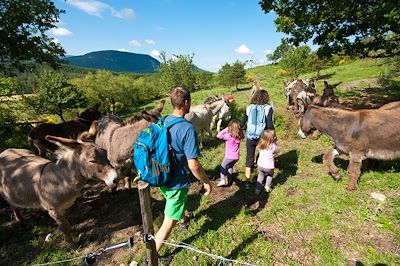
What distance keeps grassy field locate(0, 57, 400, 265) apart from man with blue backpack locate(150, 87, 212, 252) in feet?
3.13

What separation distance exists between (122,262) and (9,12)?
7992mm

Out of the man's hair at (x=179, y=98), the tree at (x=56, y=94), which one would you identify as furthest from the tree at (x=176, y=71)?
the man's hair at (x=179, y=98)

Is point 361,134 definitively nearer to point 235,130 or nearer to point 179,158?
point 235,130

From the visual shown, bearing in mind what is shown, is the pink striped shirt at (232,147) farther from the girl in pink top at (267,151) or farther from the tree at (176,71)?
the tree at (176,71)

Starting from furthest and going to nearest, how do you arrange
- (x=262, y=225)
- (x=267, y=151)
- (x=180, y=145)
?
(x=267, y=151)
(x=262, y=225)
(x=180, y=145)

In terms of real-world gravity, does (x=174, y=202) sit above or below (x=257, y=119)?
below

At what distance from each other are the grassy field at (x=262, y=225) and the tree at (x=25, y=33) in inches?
195

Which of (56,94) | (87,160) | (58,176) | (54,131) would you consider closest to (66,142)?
(87,160)

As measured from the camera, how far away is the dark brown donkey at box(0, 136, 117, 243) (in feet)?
13.5

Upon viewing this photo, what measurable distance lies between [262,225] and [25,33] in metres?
9.18

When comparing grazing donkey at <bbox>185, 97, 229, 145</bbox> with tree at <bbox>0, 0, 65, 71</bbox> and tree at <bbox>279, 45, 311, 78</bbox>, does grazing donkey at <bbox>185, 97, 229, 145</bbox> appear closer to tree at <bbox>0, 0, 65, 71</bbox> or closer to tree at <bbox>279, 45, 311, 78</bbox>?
tree at <bbox>0, 0, 65, 71</bbox>

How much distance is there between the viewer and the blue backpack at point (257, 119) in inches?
218

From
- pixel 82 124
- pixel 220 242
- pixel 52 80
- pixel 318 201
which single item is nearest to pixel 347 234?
pixel 318 201

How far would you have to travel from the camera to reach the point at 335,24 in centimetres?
907
